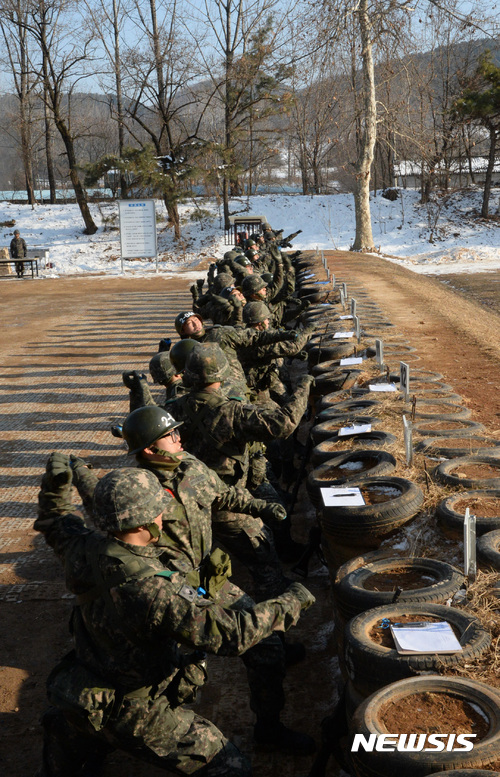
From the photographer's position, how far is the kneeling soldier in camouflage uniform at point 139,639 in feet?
10.4

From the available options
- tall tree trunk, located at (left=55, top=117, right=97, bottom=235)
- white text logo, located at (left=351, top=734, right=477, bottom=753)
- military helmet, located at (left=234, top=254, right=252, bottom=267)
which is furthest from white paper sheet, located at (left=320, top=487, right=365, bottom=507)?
tall tree trunk, located at (left=55, top=117, right=97, bottom=235)

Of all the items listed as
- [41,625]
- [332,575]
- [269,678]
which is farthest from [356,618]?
[41,625]

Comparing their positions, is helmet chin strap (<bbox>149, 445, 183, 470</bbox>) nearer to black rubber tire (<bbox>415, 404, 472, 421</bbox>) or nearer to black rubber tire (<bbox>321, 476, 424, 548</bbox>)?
black rubber tire (<bbox>321, 476, 424, 548</bbox>)

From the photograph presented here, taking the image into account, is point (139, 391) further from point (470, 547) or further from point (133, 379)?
point (470, 547)

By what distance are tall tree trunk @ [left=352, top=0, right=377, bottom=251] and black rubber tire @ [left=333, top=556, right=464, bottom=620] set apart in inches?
884

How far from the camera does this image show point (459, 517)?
15.6 ft

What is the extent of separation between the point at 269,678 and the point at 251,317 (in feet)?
14.8

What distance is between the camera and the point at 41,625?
5.50m

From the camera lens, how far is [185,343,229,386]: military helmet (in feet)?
17.7

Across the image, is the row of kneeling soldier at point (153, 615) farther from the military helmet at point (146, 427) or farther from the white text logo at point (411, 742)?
the white text logo at point (411, 742)

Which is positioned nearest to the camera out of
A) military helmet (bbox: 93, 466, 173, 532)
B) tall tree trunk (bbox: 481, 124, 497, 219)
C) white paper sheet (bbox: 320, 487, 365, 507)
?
military helmet (bbox: 93, 466, 173, 532)

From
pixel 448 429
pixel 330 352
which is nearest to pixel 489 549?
pixel 448 429

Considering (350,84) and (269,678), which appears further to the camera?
(350,84)

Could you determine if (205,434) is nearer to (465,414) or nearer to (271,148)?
(465,414)
